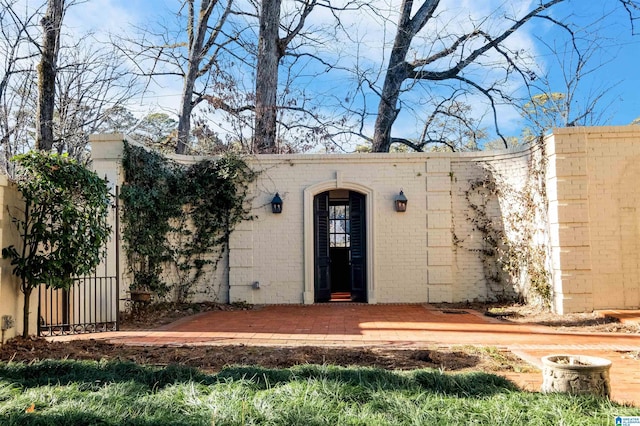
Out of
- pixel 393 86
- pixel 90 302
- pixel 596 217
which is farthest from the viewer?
pixel 393 86

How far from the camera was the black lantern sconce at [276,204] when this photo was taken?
8.85 meters

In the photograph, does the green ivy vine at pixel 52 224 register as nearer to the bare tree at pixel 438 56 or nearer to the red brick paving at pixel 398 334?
the red brick paving at pixel 398 334

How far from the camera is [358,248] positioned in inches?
361

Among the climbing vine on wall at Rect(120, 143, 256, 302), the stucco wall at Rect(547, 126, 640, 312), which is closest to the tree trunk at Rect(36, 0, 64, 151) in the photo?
the climbing vine on wall at Rect(120, 143, 256, 302)

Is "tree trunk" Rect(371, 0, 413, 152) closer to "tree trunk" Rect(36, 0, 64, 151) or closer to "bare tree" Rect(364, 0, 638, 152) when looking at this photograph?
"bare tree" Rect(364, 0, 638, 152)

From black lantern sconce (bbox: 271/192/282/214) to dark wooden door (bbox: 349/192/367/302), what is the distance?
150cm

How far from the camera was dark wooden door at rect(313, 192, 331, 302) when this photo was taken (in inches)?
356

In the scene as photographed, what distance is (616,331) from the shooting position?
5.92 metres

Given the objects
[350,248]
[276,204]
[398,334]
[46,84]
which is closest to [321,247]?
[350,248]

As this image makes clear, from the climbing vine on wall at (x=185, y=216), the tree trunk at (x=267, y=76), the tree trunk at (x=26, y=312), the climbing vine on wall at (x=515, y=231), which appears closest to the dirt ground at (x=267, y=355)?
the tree trunk at (x=26, y=312)

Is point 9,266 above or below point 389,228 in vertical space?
below

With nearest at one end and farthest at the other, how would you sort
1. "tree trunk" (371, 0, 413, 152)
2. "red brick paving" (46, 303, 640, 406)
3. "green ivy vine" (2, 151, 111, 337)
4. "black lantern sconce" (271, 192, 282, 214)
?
"red brick paving" (46, 303, 640, 406)
"green ivy vine" (2, 151, 111, 337)
"black lantern sconce" (271, 192, 282, 214)
"tree trunk" (371, 0, 413, 152)

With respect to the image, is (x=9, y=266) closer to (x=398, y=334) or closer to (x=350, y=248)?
(x=398, y=334)

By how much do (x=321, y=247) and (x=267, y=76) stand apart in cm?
549
